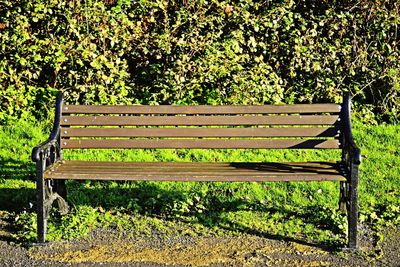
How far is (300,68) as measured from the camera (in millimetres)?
8062

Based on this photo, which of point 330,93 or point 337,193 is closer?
point 337,193

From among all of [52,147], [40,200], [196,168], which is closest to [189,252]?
[196,168]

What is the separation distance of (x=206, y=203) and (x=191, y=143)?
59cm

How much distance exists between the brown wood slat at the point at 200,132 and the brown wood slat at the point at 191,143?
5 centimetres

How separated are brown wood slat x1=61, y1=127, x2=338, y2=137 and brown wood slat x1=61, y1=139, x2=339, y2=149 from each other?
0.05m

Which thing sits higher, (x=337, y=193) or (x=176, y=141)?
(x=176, y=141)

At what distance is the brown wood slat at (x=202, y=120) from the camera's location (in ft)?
16.9

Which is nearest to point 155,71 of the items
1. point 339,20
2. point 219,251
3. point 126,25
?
point 126,25

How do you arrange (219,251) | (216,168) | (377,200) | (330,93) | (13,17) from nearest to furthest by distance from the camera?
(219,251) → (216,168) → (377,200) → (13,17) → (330,93)

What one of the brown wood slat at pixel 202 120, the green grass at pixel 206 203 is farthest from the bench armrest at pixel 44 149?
the green grass at pixel 206 203

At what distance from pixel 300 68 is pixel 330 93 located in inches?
19.4

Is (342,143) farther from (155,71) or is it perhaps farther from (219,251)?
(155,71)

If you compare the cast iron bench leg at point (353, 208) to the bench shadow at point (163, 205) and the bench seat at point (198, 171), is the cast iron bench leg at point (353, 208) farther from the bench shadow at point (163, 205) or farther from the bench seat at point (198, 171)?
A: the bench shadow at point (163, 205)

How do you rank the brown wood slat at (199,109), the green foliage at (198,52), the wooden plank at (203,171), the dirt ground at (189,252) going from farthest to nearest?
the green foliage at (198,52)
the brown wood slat at (199,109)
the wooden plank at (203,171)
the dirt ground at (189,252)
